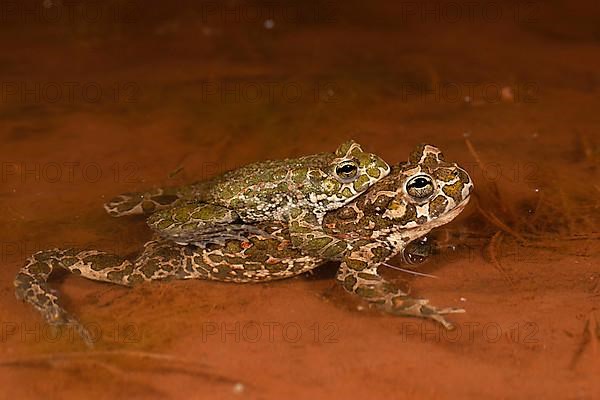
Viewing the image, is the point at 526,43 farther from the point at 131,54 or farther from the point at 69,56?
the point at 69,56

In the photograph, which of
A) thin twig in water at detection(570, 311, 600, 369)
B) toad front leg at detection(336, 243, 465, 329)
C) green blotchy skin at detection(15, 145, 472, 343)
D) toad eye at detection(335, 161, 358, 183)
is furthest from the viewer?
toad eye at detection(335, 161, 358, 183)

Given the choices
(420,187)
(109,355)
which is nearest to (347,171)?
(420,187)

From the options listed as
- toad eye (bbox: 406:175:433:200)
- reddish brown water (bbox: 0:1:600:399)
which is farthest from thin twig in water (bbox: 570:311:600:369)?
toad eye (bbox: 406:175:433:200)

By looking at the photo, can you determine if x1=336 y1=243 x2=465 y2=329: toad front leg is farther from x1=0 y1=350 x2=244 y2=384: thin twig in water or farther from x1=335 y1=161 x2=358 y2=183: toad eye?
x1=0 y1=350 x2=244 y2=384: thin twig in water

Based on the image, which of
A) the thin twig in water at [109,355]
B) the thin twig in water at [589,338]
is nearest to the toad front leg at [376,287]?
the thin twig in water at [589,338]

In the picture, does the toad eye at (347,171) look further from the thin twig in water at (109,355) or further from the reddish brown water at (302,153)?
the thin twig in water at (109,355)

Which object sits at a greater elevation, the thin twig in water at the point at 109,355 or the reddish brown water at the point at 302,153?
the reddish brown water at the point at 302,153
